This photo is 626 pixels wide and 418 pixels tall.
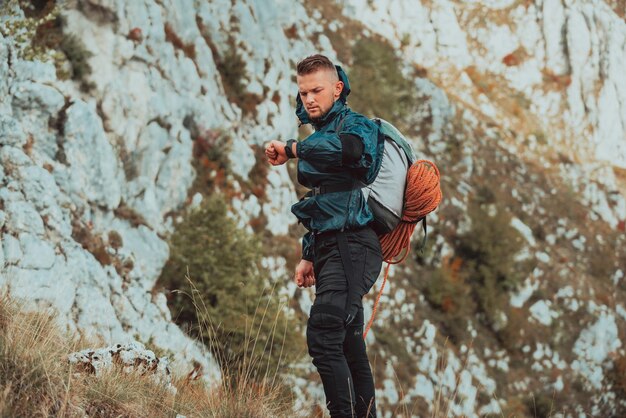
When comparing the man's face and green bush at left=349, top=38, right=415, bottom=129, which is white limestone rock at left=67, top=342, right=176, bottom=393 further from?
green bush at left=349, top=38, right=415, bottom=129

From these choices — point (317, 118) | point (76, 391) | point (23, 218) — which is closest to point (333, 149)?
point (317, 118)

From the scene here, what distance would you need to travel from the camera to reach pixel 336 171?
361 centimetres

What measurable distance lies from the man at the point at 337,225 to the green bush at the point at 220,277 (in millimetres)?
9351

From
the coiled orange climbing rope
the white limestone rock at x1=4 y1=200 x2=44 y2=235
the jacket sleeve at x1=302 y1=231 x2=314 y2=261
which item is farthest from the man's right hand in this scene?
the white limestone rock at x1=4 y1=200 x2=44 y2=235

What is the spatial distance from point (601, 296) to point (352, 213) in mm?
30153

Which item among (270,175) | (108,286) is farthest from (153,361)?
(270,175)

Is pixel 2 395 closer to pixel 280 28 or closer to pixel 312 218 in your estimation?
pixel 312 218

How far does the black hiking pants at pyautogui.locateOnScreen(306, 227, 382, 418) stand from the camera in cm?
333

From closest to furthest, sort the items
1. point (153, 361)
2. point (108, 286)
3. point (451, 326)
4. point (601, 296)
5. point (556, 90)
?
point (153, 361), point (108, 286), point (451, 326), point (601, 296), point (556, 90)

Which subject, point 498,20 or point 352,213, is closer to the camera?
point 352,213

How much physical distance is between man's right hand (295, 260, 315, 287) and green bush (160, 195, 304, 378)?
889 centimetres

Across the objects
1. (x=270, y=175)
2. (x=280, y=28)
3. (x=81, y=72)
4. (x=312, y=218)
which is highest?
(x=280, y=28)

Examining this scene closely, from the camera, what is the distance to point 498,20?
46.2 metres

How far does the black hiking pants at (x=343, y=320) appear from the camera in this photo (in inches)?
131
